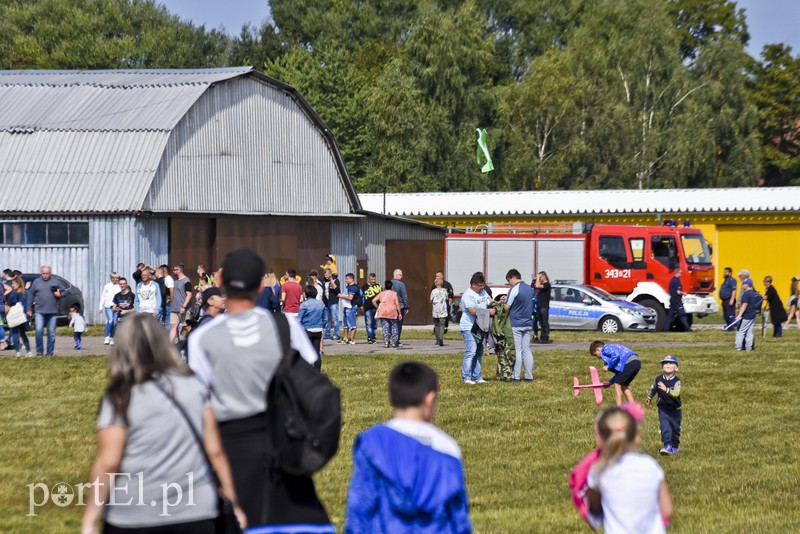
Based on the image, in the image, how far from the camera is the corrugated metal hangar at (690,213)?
157 ft

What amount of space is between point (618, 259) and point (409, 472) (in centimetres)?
3519

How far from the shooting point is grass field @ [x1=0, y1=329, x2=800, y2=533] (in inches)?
432

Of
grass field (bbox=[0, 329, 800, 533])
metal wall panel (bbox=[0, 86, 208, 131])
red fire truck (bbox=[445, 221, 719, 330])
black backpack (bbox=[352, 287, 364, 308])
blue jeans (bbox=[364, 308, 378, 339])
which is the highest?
metal wall panel (bbox=[0, 86, 208, 131])

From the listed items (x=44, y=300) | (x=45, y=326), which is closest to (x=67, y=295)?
(x=45, y=326)

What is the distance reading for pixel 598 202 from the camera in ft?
165

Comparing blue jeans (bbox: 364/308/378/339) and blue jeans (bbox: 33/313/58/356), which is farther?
blue jeans (bbox: 364/308/378/339)

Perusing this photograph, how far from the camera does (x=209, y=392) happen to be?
622 cm

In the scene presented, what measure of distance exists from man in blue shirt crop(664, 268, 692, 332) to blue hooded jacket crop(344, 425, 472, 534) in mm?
30616

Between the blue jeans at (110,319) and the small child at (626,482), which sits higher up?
the blue jeans at (110,319)

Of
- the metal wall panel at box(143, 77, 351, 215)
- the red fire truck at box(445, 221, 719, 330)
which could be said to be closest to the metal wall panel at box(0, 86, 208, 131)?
the metal wall panel at box(143, 77, 351, 215)

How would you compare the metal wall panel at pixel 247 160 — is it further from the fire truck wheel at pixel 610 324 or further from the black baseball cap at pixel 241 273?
the black baseball cap at pixel 241 273

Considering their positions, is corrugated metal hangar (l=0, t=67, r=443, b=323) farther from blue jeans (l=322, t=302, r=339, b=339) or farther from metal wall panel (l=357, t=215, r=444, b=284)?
blue jeans (l=322, t=302, r=339, b=339)

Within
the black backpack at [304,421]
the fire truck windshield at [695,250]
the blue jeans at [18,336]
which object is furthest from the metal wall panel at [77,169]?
the black backpack at [304,421]

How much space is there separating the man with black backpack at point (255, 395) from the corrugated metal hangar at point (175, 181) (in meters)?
30.8
